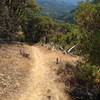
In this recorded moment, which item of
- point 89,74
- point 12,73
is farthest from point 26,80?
point 89,74


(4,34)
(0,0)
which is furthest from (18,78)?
(4,34)

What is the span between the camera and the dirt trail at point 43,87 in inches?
512

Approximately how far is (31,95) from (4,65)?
4.33 meters

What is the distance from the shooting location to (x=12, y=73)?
15.1 metres

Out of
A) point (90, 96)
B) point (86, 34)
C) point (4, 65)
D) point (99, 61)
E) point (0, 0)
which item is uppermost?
point (0, 0)

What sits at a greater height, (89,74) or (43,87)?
(89,74)

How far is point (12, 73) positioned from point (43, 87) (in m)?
2.76

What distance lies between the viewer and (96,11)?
1348 cm

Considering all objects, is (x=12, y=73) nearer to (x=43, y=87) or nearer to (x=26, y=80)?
(x=26, y=80)

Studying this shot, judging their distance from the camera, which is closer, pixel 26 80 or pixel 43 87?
pixel 43 87

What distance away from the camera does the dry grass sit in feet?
41.4

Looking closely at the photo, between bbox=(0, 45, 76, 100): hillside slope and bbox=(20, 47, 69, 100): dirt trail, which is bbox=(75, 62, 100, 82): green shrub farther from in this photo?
bbox=(20, 47, 69, 100): dirt trail

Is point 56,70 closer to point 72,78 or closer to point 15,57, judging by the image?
point 72,78

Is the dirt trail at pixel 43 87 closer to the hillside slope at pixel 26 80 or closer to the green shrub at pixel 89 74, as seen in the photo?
the hillside slope at pixel 26 80
